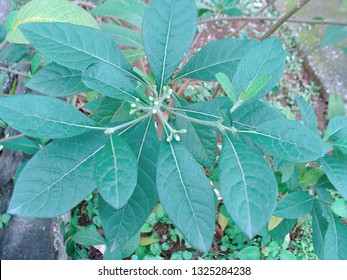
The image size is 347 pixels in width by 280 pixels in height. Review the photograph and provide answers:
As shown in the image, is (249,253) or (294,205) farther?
(249,253)

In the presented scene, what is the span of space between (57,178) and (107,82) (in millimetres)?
221

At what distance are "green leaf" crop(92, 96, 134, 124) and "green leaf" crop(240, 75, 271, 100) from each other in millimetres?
385

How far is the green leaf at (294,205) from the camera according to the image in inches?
42.1

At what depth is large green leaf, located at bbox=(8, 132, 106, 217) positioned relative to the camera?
0.68 meters

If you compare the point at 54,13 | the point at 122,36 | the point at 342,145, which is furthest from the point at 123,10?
the point at 342,145

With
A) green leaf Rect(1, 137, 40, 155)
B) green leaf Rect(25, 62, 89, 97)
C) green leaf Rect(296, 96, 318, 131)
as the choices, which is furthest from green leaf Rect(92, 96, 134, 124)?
green leaf Rect(296, 96, 318, 131)

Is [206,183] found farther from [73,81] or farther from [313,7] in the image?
[313,7]

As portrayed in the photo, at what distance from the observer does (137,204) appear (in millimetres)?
812

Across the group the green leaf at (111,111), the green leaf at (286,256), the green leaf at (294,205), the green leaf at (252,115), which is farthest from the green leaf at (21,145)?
the green leaf at (286,256)

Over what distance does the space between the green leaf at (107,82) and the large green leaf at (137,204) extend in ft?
0.34

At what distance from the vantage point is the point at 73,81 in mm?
913

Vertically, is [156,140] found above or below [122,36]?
below

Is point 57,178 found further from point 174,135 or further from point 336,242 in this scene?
point 336,242

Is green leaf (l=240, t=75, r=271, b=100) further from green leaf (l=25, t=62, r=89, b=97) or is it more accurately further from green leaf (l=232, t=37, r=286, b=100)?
green leaf (l=25, t=62, r=89, b=97)
